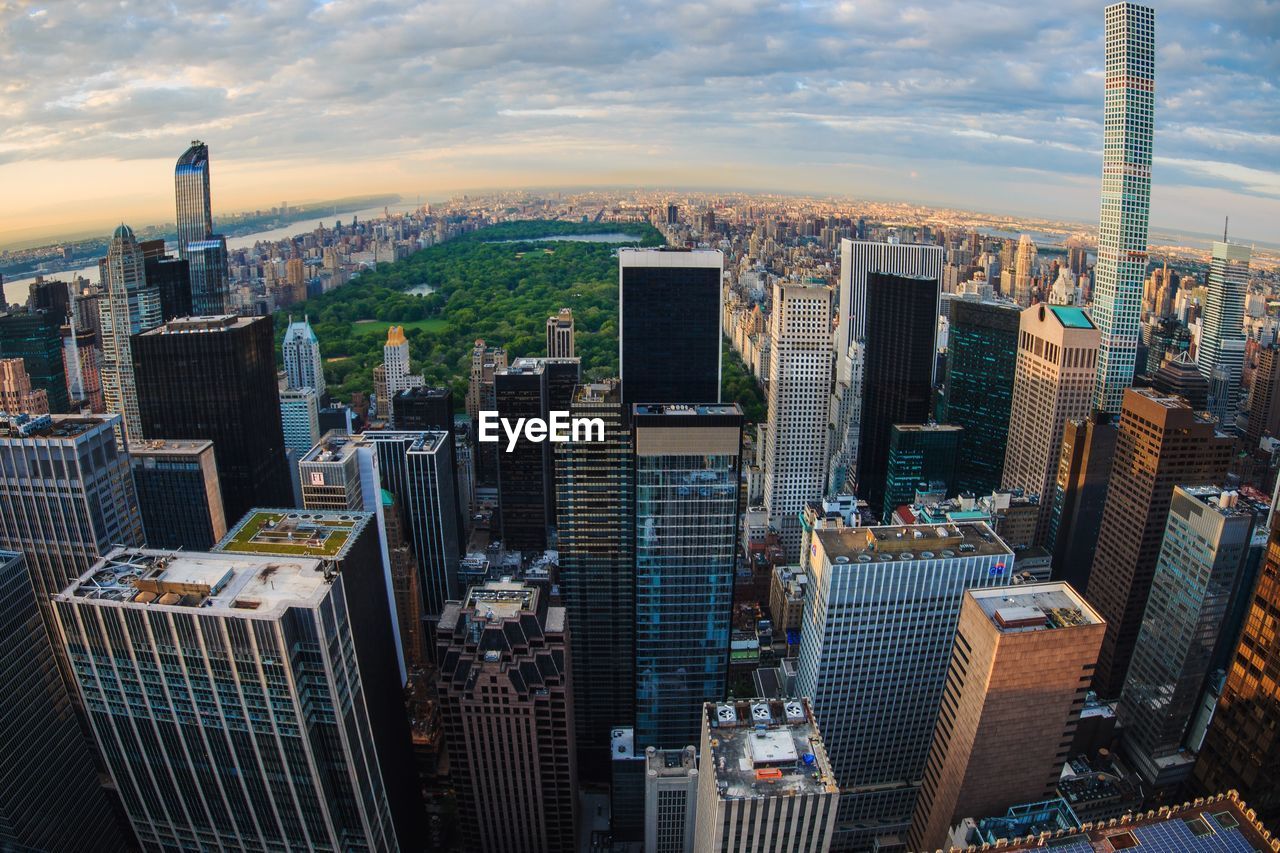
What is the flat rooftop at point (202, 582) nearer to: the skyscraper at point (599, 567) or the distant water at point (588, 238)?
the skyscraper at point (599, 567)

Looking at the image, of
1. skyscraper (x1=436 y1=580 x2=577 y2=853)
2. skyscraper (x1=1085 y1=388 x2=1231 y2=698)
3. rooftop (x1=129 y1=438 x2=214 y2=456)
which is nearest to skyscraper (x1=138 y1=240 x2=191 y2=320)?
rooftop (x1=129 y1=438 x2=214 y2=456)

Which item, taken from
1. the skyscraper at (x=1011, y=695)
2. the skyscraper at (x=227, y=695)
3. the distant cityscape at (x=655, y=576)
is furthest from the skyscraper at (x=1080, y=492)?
the skyscraper at (x=227, y=695)

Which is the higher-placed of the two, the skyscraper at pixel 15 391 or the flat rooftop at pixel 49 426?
the flat rooftop at pixel 49 426

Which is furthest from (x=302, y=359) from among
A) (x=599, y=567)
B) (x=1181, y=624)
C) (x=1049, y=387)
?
(x=1181, y=624)

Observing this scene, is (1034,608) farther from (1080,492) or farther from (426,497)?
(426,497)

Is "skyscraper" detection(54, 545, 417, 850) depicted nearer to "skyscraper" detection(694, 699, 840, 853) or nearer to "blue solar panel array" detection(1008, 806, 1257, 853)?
"skyscraper" detection(694, 699, 840, 853)

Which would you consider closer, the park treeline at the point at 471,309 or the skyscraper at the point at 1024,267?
the park treeline at the point at 471,309
